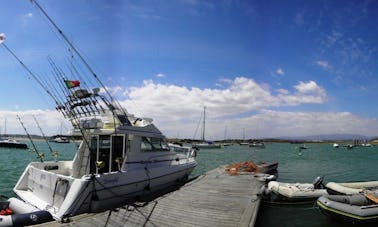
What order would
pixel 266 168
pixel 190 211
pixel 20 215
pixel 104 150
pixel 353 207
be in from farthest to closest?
pixel 266 168, pixel 104 150, pixel 353 207, pixel 190 211, pixel 20 215

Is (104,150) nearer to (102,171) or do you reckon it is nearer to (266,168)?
(102,171)

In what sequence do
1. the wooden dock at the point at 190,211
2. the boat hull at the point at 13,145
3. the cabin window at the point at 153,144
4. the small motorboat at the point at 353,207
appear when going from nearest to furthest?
1. the wooden dock at the point at 190,211
2. the small motorboat at the point at 353,207
3. the cabin window at the point at 153,144
4. the boat hull at the point at 13,145

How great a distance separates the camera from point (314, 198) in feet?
50.6

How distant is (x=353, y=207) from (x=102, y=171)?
9755 millimetres

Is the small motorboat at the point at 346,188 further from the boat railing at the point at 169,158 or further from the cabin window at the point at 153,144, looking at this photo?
the cabin window at the point at 153,144

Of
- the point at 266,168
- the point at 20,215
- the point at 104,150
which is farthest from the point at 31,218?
the point at 266,168

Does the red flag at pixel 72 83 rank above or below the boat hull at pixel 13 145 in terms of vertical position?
above

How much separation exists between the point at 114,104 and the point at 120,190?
3.78 meters

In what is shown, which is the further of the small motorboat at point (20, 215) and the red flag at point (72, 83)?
the red flag at point (72, 83)

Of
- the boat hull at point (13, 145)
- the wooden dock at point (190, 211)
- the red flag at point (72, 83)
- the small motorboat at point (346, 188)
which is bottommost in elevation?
the boat hull at point (13, 145)

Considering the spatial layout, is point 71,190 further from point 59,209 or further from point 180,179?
point 180,179

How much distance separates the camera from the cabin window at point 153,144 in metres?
13.5

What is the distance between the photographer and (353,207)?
11359mm

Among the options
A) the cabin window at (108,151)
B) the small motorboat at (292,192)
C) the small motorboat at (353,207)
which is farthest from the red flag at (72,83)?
the small motorboat at (353,207)
